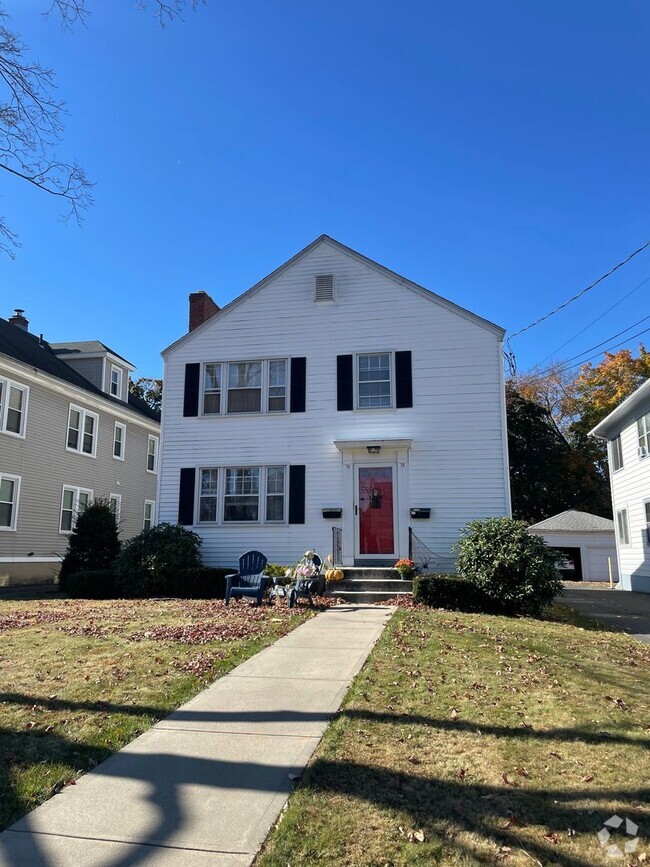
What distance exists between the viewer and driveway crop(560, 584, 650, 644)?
10953 mm

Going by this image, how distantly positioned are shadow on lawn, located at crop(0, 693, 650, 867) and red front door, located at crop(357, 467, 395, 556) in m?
10.1

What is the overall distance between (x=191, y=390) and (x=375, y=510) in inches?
225

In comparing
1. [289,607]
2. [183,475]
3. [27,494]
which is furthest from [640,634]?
[27,494]

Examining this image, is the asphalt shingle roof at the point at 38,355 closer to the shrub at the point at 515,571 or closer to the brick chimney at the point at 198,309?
the brick chimney at the point at 198,309

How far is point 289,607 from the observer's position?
11.0m

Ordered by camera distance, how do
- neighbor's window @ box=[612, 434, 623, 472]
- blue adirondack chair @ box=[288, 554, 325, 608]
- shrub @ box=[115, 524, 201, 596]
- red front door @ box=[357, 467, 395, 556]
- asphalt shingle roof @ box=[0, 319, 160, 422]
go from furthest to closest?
neighbor's window @ box=[612, 434, 623, 472] < asphalt shingle roof @ box=[0, 319, 160, 422] < red front door @ box=[357, 467, 395, 556] < shrub @ box=[115, 524, 201, 596] < blue adirondack chair @ box=[288, 554, 325, 608]

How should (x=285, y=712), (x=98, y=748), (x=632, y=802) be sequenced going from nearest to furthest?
1. (x=632, y=802)
2. (x=98, y=748)
3. (x=285, y=712)

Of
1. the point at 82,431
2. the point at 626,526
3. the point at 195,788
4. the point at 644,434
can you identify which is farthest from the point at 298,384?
the point at 626,526

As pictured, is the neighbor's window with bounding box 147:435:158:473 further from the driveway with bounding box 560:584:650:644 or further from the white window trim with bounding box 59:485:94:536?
the driveway with bounding box 560:584:650:644

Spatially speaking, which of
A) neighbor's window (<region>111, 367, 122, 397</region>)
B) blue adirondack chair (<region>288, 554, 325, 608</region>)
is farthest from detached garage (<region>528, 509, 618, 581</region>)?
neighbor's window (<region>111, 367, 122, 397</region>)

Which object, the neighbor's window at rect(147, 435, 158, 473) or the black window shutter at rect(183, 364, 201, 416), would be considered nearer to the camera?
the black window shutter at rect(183, 364, 201, 416)

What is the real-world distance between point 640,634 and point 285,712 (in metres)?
7.59

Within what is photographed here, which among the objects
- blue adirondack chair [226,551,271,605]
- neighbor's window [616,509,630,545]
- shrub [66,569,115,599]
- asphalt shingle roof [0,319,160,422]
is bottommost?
shrub [66,569,115,599]

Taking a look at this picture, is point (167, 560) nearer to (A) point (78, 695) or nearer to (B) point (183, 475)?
(B) point (183, 475)
